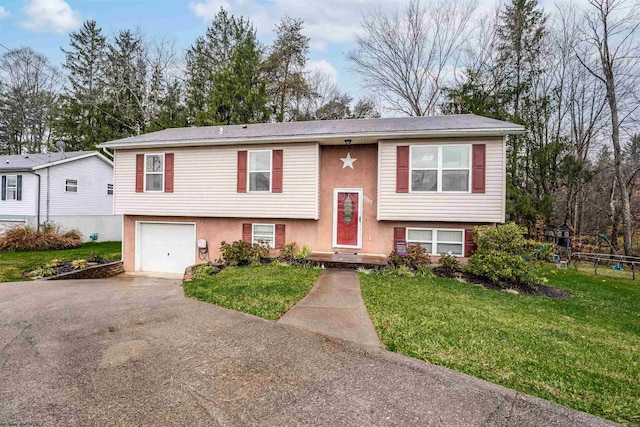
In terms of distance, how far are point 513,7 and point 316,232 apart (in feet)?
51.2

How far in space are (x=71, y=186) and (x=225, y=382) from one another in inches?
721

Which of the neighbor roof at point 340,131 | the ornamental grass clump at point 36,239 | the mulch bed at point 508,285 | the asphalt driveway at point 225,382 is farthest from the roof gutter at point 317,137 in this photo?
the ornamental grass clump at point 36,239

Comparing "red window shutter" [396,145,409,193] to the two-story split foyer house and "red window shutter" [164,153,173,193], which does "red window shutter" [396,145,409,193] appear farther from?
"red window shutter" [164,153,173,193]

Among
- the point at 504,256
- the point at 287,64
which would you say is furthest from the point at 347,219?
the point at 287,64

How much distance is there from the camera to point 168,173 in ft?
33.5

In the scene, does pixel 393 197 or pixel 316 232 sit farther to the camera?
pixel 316 232

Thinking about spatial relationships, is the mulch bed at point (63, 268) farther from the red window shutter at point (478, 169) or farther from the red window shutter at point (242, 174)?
the red window shutter at point (478, 169)

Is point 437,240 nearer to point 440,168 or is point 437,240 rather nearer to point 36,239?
point 440,168

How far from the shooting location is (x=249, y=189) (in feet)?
31.6

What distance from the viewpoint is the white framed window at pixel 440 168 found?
27.4ft

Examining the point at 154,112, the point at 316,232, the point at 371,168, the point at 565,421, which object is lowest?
the point at 565,421

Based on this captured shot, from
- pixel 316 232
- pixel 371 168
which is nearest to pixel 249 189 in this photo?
pixel 316 232

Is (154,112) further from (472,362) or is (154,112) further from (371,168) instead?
→ (472,362)

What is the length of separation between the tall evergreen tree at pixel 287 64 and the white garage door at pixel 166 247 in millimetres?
10796
